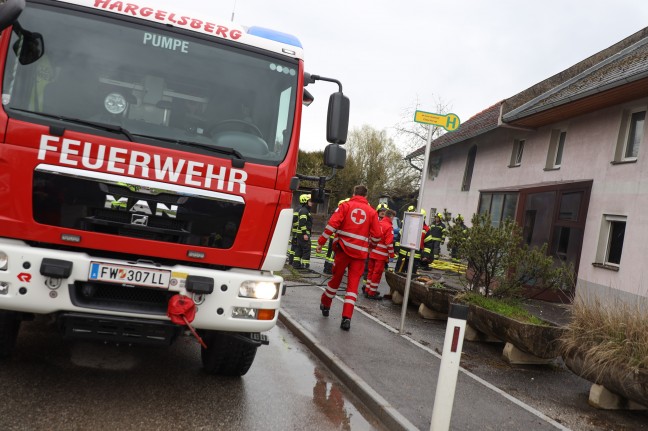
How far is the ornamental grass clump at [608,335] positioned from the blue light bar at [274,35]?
4004mm

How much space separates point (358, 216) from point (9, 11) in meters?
5.01

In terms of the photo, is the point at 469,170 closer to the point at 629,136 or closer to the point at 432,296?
the point at 629,136

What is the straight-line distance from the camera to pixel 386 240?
10.4m

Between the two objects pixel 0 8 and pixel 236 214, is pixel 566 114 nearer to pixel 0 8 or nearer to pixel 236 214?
pixel 236 214

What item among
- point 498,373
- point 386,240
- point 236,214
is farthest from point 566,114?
point 236,214

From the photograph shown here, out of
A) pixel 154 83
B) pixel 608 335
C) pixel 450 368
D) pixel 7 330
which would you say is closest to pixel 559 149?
pixel 608 335

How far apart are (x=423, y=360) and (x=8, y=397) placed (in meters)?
4.13

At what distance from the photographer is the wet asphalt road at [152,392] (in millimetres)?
3996

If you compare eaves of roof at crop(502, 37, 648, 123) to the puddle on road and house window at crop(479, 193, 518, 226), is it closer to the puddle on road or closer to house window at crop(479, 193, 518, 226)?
house window at crop(479, 193, 518, 226)

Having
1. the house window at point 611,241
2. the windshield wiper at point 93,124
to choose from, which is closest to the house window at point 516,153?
the house window at point 611,241

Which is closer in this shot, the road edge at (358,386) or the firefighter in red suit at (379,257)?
the road edge at (358,386)

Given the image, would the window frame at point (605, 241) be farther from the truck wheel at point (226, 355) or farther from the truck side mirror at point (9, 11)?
the truck side mirror at point (9, 11)

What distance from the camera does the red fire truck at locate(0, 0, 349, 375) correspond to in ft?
13.0

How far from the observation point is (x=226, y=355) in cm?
505
